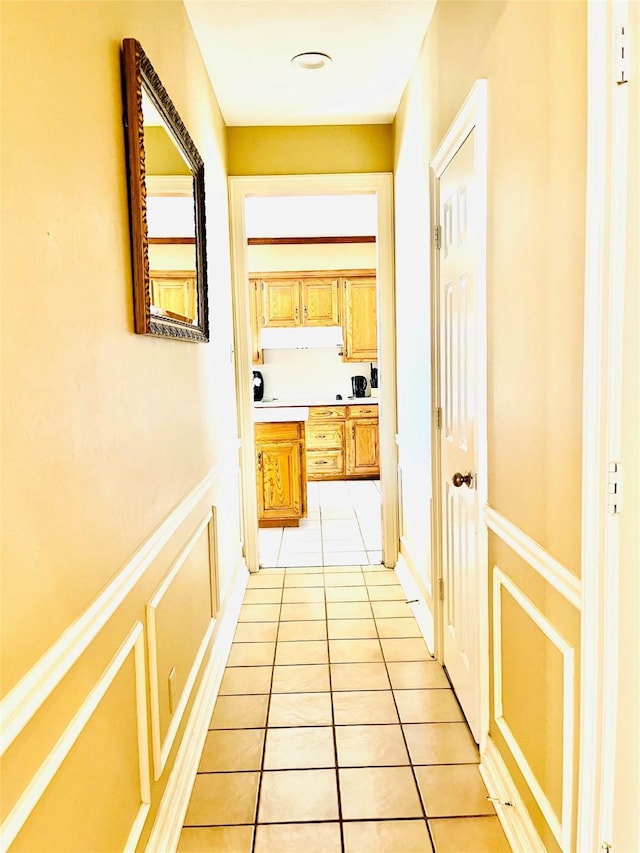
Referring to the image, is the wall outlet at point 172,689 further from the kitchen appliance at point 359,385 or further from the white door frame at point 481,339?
the kitchen appliance at point 359,385

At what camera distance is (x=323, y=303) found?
6.82m

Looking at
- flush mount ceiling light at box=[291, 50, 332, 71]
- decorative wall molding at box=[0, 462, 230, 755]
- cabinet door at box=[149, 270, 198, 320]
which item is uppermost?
flush mount ceiling light at box=[291, 50, 332, 71]

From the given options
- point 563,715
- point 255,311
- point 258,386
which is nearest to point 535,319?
point 563,715

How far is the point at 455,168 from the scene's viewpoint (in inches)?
84.0

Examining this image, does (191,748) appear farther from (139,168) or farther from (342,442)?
(342,442)

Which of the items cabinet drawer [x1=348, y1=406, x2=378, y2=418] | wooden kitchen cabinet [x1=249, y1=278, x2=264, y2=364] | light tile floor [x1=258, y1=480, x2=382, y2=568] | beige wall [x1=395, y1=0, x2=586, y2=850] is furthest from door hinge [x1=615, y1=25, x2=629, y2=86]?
wooden kitchen cabinet [x1=249, y1=278, x2=264, y2=364]

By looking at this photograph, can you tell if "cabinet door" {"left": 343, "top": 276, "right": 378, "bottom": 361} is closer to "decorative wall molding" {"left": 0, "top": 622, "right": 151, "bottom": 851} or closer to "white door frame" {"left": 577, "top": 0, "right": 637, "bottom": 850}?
"decorative wall molding" {"left": 0, "top": 622, "right": 151, "bottom": 851}

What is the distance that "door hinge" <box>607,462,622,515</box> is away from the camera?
1.03 m

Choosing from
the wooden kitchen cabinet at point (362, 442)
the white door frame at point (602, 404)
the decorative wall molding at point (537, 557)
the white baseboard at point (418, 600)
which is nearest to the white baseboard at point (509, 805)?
the white door frame at point (602, 404)

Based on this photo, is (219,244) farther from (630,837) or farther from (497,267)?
(630,837)

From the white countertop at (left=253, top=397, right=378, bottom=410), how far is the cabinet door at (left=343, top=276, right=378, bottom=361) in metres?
0.51

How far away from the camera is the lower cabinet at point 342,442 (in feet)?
21.7

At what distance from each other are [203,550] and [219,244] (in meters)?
1.71

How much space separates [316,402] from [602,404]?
19.0 ft
